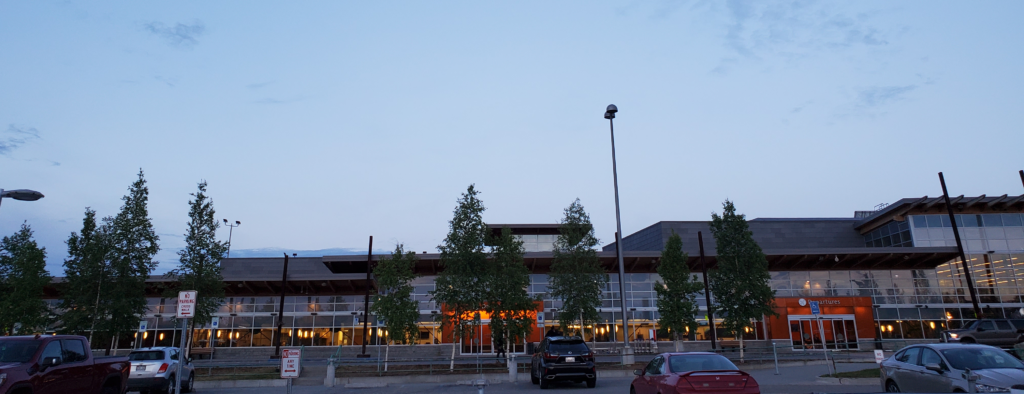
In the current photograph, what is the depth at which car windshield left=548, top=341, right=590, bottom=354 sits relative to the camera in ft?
61.8

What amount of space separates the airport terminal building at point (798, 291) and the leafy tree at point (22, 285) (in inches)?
276

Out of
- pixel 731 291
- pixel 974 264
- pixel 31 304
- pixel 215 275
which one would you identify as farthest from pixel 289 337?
pixel 974 264

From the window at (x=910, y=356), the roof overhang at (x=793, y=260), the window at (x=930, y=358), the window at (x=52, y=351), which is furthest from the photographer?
the roof overhang at (x=793, y=260)

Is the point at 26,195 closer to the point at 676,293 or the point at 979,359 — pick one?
the point at 979,359

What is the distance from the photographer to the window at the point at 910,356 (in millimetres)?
12805

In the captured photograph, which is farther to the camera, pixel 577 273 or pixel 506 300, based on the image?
pixel 577 273

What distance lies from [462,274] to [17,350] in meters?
18.7

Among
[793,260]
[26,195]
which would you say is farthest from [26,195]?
[793,260]

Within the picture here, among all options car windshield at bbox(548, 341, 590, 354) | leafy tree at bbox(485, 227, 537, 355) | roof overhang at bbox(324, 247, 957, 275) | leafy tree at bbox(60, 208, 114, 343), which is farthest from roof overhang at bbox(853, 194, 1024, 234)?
leafy tree at bbox(60, 208, 114, 343)

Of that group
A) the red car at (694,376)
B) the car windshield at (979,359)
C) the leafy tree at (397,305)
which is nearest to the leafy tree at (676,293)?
the leafy tree at (397,305)

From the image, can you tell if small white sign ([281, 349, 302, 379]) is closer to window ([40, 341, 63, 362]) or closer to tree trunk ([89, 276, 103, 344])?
window ([40, 341, 63, 362])

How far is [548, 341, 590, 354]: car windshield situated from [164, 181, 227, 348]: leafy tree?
70.5 feet

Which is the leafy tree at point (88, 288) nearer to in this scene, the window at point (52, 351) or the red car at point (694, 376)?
the window at point (52, 351)

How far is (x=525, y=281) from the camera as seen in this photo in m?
28.5
